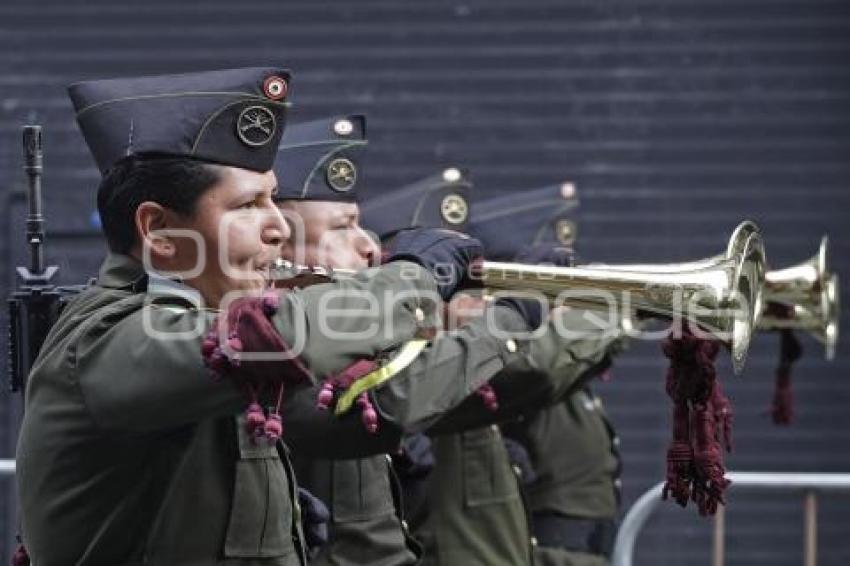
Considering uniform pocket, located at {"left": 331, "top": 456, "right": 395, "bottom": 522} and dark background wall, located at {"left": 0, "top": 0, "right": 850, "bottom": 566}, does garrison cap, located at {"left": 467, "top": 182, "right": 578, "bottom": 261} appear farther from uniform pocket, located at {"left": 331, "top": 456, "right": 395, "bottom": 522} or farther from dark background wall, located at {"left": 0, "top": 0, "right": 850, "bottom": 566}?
uniform pocket, located at {"left": 331, "top": 456, "right": 395, "bottom": 522}

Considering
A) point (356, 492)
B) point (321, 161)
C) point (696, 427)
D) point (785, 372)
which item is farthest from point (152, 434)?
point (785, 372)

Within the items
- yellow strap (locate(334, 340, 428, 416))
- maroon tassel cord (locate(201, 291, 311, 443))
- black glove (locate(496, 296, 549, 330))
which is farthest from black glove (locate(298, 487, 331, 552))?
black glove (locate(496, 296, 549, 330))

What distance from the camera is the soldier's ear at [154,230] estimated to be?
12.9ft

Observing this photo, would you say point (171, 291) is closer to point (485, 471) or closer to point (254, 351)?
point (254, 351)

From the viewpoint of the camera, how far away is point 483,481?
641 cm

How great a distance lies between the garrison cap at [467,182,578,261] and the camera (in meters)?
7.35

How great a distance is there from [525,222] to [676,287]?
8.51 feet

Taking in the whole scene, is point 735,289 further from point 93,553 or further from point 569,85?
point 569,85

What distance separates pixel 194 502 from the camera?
384cm

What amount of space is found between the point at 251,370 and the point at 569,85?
6.21m

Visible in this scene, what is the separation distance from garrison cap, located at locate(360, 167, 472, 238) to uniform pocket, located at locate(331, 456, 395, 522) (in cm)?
139

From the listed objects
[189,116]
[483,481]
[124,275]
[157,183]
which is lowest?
[483,481]

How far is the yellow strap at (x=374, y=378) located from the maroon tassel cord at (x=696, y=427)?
1.97 feet

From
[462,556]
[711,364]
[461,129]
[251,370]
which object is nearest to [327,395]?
[251,370]
